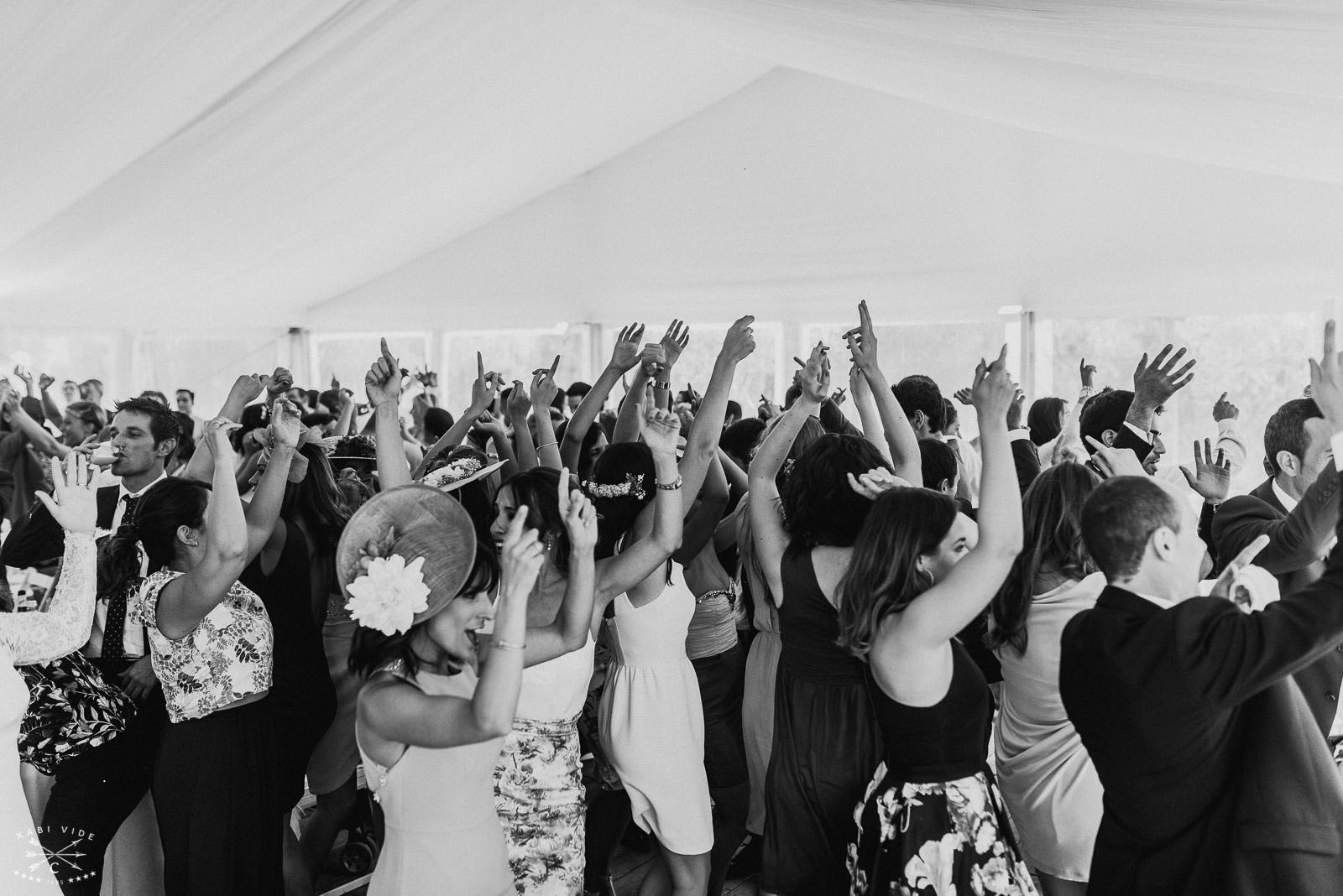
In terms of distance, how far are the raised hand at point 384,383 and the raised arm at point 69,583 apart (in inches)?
33.8

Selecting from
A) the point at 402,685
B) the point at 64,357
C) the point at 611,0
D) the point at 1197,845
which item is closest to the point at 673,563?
the point at 402,685

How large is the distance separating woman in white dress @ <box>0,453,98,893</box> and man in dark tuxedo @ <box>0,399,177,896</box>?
18.6 inches

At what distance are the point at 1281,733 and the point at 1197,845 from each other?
23cm

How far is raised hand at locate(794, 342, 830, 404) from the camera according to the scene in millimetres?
2566

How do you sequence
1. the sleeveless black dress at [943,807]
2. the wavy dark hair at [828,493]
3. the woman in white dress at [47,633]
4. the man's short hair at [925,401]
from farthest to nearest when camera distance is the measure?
the man's short hair at [925,401] → the wavy dark hair at [828,493] → the sleeveless black dress at [943,807] → the woman in white dress at [47,633]

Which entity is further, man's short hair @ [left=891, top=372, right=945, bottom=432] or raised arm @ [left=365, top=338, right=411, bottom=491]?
man's short hair @ [left=891, top=372, right=945, bottom=432]

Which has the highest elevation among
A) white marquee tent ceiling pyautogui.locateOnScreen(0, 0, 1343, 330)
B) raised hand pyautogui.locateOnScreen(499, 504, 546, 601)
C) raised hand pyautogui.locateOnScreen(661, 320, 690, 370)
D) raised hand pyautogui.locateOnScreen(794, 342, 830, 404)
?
white marquee tent ceiling pyautogui.locateOnScreen(0, 0, 1343, 330)

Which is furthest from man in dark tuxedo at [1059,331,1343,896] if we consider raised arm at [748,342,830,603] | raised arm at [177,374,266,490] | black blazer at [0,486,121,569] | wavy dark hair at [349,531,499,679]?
black blazer at [0,486,121,569]

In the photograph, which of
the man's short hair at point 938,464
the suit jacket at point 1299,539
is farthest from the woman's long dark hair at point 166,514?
the suit jacket at point 1299,539

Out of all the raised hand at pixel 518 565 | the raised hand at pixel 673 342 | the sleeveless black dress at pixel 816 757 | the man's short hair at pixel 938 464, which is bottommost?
the sleeveless black dress at pixel 816 757

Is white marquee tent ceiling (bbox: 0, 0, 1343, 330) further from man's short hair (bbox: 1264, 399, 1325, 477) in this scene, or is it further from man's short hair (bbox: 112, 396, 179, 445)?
man's short hair (bbox: 112, 396, 179, 445)

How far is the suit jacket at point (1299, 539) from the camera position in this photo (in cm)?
217

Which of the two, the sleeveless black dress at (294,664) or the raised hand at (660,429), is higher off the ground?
the raised hand at (660,429)

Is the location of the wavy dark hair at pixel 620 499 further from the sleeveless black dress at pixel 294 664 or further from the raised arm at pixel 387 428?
the sleeveless black dress at pixel 294 664
